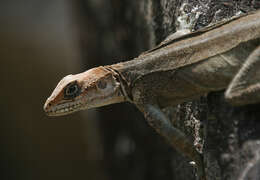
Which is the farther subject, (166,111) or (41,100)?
(41,100)

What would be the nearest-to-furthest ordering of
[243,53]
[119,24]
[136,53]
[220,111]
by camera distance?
[243,53] < [220,111] < [136,53] < [119,24]

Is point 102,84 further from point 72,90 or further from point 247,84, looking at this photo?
point 247,84

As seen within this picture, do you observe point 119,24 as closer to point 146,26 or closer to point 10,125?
point 146,26

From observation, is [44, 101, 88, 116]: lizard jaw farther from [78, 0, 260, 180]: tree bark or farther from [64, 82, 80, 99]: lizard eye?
[78, 0, 260, 180]: tree bark

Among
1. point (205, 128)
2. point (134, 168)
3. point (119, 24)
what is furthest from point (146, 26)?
point (134, 168)

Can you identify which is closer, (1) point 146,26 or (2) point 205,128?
(2) point 205,128

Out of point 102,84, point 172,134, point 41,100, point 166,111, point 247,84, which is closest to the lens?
point 247,84

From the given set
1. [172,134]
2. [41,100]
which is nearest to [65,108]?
[172,134]

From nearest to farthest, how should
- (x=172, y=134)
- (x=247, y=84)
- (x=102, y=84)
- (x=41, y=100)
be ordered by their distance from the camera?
(x=247, y=84) → (x=172, y=134) → (x=102, y=84) → (x=41, y=100)

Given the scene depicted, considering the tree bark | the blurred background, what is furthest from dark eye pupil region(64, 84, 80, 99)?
the blurred background
